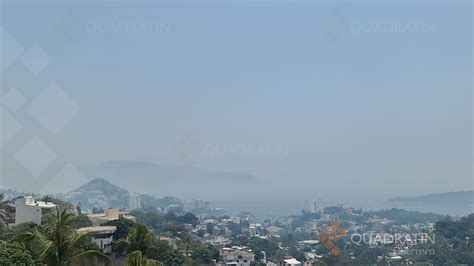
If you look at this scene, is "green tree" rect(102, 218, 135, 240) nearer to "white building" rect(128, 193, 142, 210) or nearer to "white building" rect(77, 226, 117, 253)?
"white building" rect(77, 226, 117, 253)

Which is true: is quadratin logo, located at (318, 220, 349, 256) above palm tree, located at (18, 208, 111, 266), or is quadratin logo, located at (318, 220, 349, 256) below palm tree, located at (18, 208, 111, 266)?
below

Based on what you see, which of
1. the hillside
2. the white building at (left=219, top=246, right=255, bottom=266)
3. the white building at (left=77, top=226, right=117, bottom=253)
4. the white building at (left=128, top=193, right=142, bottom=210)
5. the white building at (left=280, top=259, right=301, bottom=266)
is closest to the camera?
the white building at (left=77, top=226, right=117, bottom=253)

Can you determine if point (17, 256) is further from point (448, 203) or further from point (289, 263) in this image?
point (448, 203)

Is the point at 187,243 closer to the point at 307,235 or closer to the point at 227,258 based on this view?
the point at 227,258

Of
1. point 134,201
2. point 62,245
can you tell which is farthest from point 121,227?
point 134,201

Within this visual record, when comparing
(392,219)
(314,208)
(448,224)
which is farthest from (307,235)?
(314,208)

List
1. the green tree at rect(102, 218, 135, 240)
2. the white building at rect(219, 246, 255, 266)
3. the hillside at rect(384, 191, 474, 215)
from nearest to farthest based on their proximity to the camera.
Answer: the green tree at rect(102, 218, 135, 240)
the white building at rect(219, 246, 255, 266)
the hillside at rect(384, 191, 474, 215)

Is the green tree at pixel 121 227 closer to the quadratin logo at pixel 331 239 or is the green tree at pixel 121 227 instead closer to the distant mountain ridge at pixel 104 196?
the quadratin logo at pixel 331 239

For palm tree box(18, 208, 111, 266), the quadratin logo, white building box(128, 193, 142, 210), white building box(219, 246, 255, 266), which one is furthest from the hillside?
palm tree box(18, 208, 111, 266)

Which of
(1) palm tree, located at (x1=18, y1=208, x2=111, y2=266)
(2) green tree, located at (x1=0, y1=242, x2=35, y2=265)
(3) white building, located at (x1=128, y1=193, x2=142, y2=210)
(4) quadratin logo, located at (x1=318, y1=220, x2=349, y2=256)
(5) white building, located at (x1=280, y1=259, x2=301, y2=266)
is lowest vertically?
(4) quadratin logo, located at (x1=318, y1=220, x2=349, y2=256)
